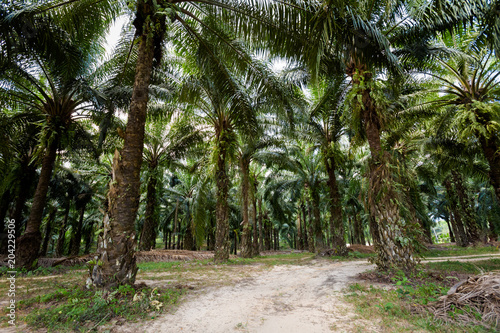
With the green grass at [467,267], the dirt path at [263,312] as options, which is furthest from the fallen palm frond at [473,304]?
the green grass at [467,267]

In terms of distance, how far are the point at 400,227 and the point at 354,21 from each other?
15.6ft

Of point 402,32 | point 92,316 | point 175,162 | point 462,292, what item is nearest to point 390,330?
point 462,292

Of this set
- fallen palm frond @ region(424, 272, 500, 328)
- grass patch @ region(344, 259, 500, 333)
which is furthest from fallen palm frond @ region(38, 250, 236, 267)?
fallen palm frond @ region(424, 272, 500, 328)

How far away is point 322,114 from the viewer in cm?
1184

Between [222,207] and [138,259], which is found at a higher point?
[222,207]

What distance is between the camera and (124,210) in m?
4.29

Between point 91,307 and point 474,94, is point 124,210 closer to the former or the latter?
point 91,307

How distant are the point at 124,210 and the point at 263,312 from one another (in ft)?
9.77

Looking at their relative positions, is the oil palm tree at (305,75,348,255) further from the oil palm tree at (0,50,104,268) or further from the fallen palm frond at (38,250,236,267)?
the oil palm tree at (0,50,104,268)

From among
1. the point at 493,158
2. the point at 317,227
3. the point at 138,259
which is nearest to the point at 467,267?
the point at 493,158

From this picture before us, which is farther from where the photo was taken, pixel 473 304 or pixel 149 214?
pixel 149 214

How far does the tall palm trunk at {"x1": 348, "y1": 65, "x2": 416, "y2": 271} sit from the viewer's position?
550 cm

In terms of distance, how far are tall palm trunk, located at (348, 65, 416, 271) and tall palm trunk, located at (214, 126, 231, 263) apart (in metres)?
5.99

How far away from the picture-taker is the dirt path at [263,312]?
3098 millimetres
